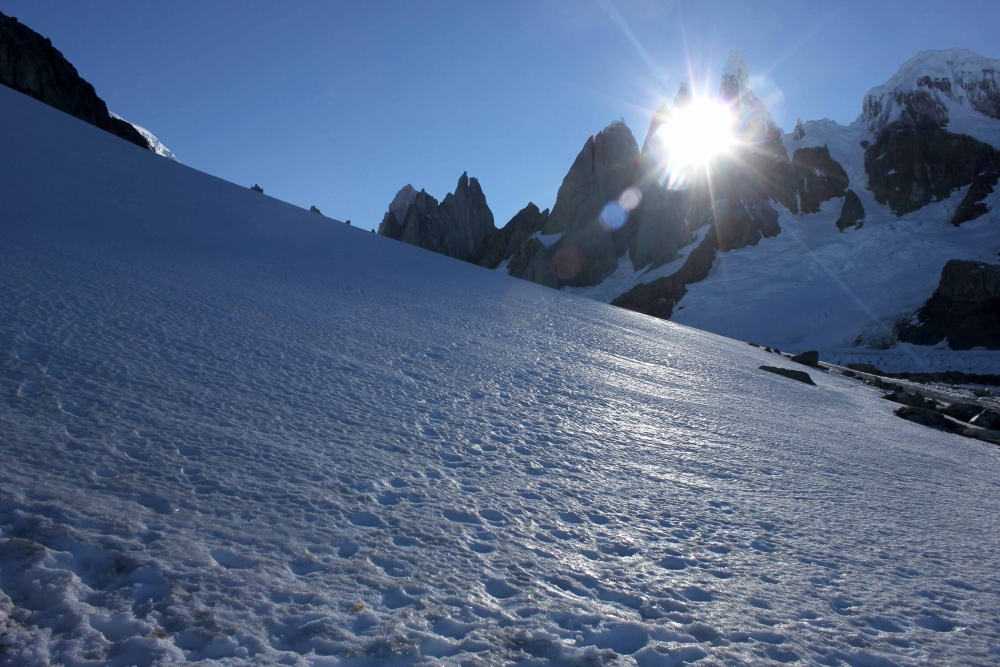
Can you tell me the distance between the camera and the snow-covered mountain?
47375 mm

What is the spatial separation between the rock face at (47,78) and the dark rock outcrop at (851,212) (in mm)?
68585

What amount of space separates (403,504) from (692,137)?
9177 cm

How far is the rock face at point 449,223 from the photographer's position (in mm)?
89438

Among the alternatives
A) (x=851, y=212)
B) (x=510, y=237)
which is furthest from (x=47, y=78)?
(x=851, y=212)

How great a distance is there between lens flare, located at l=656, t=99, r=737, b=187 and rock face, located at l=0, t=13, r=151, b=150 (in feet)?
214

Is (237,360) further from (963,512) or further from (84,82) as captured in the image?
(84,82)

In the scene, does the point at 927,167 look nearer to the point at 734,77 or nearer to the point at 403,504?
the point at 734,77

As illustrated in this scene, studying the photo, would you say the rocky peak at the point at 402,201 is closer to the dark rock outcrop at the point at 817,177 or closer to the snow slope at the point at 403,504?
the dark rock outcrop at the point at 817,177

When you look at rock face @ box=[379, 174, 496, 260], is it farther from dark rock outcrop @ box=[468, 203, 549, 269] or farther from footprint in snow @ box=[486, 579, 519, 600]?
footprint in snow @ box=[486, 579, 519, 600]

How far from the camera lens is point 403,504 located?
2764 mm

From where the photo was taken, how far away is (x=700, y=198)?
74375 mm

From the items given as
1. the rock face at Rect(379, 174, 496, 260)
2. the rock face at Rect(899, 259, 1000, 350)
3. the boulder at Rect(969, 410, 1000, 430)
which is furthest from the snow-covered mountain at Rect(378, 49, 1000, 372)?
the boulder at Rect(969, 410, 1000, 430)

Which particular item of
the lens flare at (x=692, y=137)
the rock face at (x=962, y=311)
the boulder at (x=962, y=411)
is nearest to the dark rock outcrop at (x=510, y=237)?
the lens flare at (x=692, y=137)

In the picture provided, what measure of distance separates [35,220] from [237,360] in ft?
15.5
